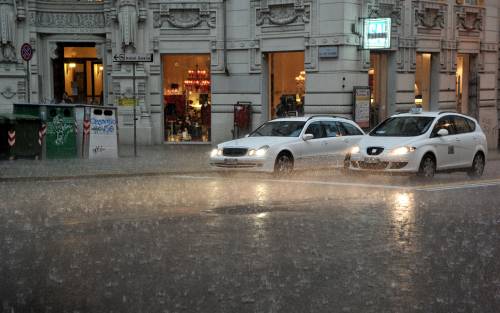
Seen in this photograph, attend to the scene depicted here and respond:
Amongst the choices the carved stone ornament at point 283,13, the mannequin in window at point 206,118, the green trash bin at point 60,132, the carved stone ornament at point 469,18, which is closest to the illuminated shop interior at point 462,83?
the carved stone ornament at point 469,18

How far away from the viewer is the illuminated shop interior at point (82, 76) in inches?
1110

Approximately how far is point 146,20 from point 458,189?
15.2 meters

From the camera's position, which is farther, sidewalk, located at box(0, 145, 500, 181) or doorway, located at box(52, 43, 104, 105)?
doorway, located at box(52, 43, 104, 105)

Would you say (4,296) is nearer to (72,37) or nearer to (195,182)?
(195,182)

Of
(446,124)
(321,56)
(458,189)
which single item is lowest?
(458,189)

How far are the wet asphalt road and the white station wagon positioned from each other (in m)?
1.39

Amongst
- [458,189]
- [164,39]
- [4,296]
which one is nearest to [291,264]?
[4,296]

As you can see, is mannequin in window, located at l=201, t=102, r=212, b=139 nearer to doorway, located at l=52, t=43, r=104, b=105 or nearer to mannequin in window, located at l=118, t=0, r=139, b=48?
mannequin in window, located at l=118, t=0, r=139, b=48

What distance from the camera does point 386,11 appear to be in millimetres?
26016

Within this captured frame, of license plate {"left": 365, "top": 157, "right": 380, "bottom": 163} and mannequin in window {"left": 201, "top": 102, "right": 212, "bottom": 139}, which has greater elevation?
mannequin in window {"left": 201, "top": 102, "right": 212, "bottom": 139}

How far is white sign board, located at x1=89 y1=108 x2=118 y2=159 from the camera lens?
68.6ft

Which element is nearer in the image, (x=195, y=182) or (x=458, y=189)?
(x=458, y=189)

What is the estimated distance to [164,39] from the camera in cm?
2672

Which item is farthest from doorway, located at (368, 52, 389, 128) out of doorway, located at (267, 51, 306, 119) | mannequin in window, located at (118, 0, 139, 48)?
mannequin in window, located at (118, 0, 139, 48)
